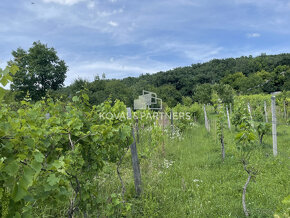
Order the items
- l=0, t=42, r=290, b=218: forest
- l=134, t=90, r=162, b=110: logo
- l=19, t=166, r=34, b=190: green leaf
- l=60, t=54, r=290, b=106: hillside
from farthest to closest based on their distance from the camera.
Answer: l=60, t=54, r=290, b=106: hillside < l=134, t=90, r=162, b=110: logo < l=0, t=42, r=290, b=218: forest < l=19, t=166, r=34, b=190: green leaf

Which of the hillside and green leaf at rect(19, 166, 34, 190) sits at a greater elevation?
the hillside

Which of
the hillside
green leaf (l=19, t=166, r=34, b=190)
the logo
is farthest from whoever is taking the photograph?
the hillside

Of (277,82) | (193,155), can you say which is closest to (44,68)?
(193,155)

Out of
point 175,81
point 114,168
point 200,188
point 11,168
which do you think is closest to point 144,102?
point 114,168

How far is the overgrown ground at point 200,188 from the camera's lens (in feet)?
10.4

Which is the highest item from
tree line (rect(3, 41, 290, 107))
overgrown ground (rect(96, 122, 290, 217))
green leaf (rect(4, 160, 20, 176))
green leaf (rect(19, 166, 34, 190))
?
tree line (rect(3, 41, 290, 107))

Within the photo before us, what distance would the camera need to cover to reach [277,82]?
4209 centimetres

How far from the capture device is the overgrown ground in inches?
124

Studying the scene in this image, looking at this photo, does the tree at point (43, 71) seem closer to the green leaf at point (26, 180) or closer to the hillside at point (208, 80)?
the hillside at point (208, 80)

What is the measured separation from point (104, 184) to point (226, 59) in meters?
61.4

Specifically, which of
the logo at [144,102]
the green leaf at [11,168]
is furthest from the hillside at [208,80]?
the green leaf at [11,168]

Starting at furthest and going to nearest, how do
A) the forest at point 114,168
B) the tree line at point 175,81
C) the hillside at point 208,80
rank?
the hillside at point 208,80
the tree line at point 175,81
the forest at point 114,168

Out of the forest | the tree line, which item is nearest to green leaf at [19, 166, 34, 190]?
the forest

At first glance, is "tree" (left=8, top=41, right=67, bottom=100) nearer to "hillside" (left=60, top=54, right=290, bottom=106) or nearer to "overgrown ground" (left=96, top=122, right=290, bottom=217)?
"hillside" (left=60, top=54, right=290, bottom=106)
